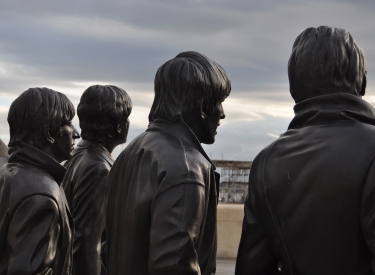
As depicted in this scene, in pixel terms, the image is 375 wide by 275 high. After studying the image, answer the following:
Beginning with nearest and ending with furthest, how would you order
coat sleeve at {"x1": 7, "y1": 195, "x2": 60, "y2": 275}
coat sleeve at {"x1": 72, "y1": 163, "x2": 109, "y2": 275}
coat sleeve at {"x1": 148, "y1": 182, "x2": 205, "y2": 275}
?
coat sleeve at {"x1": 148, "y1": 182, "x2": 205, "y2": 275} → coat sleeve at {"x1": 7, "y1": 195, "x2": 60, "y2": 275} → coat sleeve at {"x1": 72, "y1": 163, "x2": 109, "y2": 275}

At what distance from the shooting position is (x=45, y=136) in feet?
16.4

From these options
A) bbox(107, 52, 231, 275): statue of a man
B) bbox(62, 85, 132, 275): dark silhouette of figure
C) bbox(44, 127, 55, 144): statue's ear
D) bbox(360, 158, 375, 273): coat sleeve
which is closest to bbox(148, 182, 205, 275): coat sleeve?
bbox(107, 52, 231, 275): statue of a man

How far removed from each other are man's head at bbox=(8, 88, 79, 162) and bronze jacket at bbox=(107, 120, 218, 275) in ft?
2.21

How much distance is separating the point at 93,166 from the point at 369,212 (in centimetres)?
287

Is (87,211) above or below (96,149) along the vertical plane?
below

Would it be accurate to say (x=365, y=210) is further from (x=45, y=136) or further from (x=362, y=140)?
(x=45, y=136)

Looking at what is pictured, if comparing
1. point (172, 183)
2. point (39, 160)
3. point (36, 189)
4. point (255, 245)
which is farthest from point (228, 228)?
point (172, 183)

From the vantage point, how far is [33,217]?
4.57m

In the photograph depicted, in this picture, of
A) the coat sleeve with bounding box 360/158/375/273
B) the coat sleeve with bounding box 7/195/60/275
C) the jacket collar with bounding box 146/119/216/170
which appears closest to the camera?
the coat sleeve with bounding box 360/158/375/273

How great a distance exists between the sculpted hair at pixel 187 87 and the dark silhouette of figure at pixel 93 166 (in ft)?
4.41

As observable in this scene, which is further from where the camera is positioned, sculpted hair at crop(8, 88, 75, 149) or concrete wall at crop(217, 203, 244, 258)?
concrete wall at crop(217, 203, 244, 258)

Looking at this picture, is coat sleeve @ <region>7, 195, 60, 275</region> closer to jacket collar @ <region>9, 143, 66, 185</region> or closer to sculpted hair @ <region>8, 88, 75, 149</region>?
jacket collar @ <region>9, 143, 66, 185</region>

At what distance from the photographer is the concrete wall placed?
13203 mm

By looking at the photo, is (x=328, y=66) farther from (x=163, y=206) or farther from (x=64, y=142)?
(x=64, y=142)
